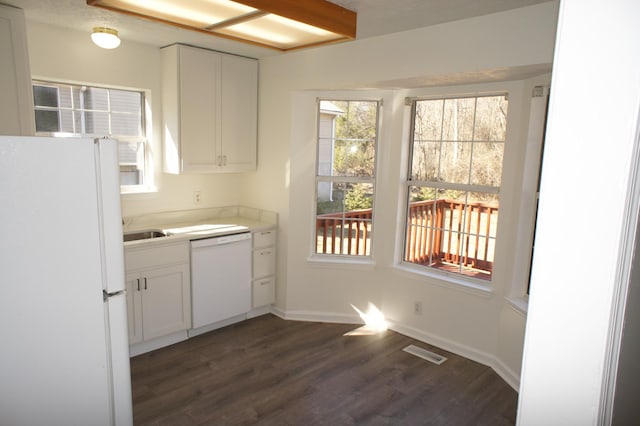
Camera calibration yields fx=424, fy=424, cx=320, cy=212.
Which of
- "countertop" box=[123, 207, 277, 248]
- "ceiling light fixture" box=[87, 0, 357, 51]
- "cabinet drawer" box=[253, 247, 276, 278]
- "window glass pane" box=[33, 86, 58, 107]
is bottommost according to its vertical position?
"cabinet drawer" box=[253, 247, 276, 278]

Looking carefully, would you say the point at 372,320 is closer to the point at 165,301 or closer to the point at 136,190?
the point at 165,301

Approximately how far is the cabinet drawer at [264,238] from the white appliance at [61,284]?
2.31 metres

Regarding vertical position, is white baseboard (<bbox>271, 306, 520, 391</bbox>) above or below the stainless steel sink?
below

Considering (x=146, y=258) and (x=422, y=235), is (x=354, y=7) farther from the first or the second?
(x=146, y=258)

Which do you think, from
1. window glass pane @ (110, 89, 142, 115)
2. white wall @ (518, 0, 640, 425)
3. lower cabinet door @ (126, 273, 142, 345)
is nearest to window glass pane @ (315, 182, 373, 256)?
lower cabinet door @ (126, 273, 142, 345)

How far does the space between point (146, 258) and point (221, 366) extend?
1.01 metres

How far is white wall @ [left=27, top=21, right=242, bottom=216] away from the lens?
3.17m

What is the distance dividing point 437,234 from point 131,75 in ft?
9.74

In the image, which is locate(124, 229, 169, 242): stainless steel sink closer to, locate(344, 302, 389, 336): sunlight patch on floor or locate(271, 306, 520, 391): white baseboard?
locate(271, 306, 520, 391): white baseboard

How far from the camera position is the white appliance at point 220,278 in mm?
3617

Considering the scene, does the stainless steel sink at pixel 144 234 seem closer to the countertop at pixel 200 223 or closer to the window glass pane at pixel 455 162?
the countertop at pixel 200 223

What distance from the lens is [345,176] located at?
3.98 metres

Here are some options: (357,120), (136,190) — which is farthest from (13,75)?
(357,120)

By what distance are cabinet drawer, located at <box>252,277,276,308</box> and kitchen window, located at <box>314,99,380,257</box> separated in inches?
21.8
